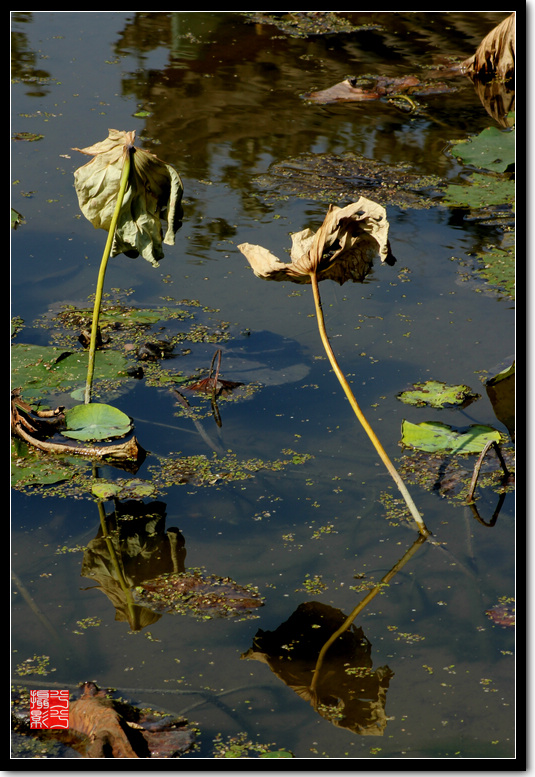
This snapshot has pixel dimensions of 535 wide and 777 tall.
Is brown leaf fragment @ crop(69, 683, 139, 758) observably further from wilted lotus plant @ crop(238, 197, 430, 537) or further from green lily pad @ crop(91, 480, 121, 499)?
wilted lotus plant @ crop(238, 197, 430, 537)

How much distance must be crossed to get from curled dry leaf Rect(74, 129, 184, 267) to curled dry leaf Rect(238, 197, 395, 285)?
1.46 ft

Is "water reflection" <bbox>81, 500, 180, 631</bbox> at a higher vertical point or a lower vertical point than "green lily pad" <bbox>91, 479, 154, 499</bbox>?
lower

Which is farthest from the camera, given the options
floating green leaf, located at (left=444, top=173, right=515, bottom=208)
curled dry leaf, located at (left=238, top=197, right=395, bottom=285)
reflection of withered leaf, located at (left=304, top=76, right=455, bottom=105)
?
reflection of withered leaf, located at (left=304, top=76, right=455, bottom=105)

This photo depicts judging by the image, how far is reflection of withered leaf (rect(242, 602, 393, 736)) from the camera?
5.59 ft

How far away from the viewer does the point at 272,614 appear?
1.92 meters

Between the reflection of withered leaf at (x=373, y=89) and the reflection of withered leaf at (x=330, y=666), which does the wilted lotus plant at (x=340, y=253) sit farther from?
the reflection of withered leaf at (x=373, y=89)

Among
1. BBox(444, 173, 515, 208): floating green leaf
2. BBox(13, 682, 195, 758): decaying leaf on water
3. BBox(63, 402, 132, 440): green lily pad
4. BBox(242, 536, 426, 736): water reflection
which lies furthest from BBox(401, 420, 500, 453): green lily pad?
BBox(444, 173, 515, 208): floating green leaf

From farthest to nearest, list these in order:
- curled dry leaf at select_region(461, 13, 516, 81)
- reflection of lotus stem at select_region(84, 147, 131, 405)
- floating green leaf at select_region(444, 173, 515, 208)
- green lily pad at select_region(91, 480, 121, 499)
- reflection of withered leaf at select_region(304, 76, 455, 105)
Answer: reflection of withered leaf at select_region(304, 76, 455, 105)
curled dry leaf at select_region(461, 13, 516, 81)
floating green leaf at select_region(444, 173, 515, 208)
reflection of lotus stem at select_region(84, 147, 131, 405)
green lily pad at select_region(91, 480, 121, 499)

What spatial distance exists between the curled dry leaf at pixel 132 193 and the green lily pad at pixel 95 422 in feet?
1.69

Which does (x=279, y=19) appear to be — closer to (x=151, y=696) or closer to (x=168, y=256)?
(x=168, y=256)

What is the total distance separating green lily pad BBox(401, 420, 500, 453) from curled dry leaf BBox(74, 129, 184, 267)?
95 centimetres

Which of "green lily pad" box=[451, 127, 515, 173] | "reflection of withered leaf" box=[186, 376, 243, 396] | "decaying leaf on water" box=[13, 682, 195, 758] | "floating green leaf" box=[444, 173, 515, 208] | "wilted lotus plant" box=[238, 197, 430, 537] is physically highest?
"wilted lotus plant" box=[238, 197, 430, 537]

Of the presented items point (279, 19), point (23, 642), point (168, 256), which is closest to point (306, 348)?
point (168, 256)

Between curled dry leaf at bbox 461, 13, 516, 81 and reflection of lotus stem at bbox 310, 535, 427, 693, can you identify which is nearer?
Answer: reflection of lotus stem at bbox 310, 535, 427, 693
